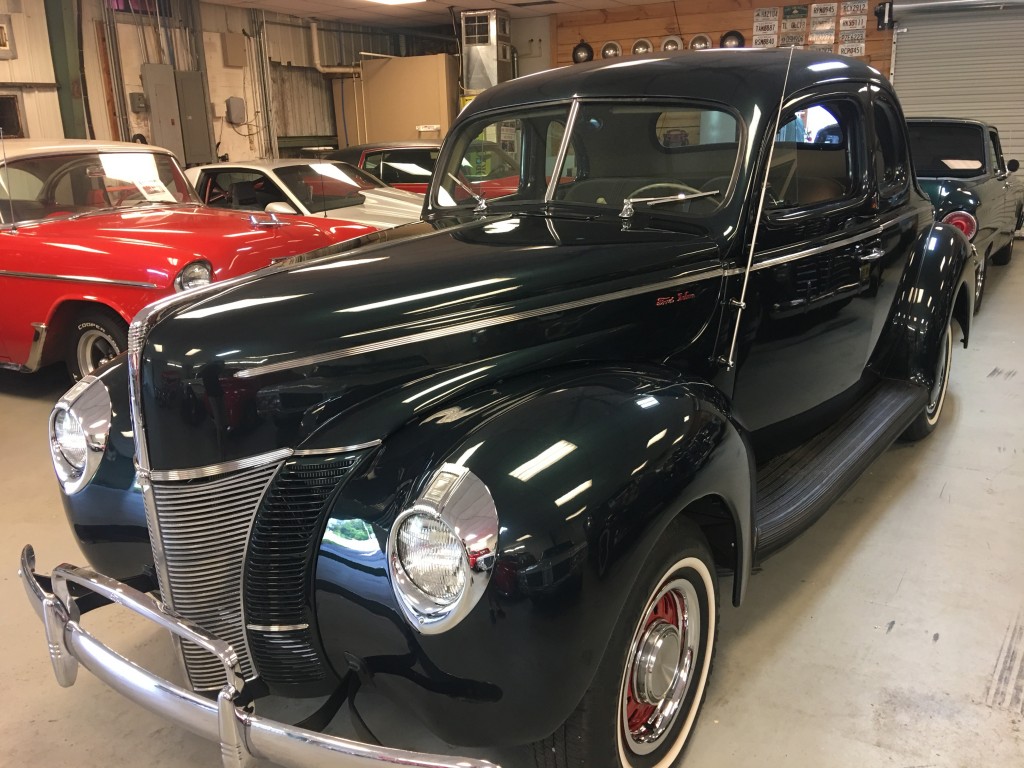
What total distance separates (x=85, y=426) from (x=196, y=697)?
86 centimetres

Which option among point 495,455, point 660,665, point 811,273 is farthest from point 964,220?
point 495,455

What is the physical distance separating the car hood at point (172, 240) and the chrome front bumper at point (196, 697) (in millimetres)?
2498

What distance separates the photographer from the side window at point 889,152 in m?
3.21

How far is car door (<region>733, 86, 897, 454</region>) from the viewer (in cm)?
262

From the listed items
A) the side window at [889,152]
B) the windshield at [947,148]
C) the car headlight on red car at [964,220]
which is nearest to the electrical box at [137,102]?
the windshield at [947,148]

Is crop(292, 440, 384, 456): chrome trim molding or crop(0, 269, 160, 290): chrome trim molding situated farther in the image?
crop(0, 269, 160, 290): chrome trim molding

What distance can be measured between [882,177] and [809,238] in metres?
0.77

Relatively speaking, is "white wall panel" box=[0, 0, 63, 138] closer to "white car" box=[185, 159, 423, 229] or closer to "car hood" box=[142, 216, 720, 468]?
"white car" box=[185, 159, 423, 229]

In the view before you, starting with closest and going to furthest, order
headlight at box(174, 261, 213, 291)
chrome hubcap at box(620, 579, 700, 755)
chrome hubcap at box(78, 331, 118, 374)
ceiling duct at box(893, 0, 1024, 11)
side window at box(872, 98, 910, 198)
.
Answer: chrome hubcap at box(620, 579, 700, 755) < side window at box(872, 98, 910, 198) < headlight at box(174, 261, 213, 291) < chrome hubcap at box(78, 331, 118, 374) < ceiling duct at box(893, 0, 1024, 11)

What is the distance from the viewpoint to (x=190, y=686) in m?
1.80

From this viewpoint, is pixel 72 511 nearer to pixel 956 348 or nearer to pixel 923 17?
pixel 956 348

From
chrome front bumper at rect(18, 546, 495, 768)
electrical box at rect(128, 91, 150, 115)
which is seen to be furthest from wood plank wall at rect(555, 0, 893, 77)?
chrome front bumper at rect(18, 546, 495, 768)

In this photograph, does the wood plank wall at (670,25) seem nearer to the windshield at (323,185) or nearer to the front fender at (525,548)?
the windshield at (323,185)

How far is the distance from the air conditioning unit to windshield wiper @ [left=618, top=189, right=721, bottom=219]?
9837mm
